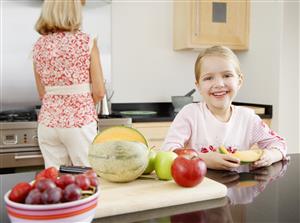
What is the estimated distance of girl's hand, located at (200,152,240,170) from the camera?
1232 mm

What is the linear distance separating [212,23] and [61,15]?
1.48 m

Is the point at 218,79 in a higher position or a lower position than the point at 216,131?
higher

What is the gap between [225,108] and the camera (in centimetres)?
158

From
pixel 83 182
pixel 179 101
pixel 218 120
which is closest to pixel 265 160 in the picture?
pixel 218 120

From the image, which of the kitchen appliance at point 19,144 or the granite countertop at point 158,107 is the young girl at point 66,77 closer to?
the kitchen appliance at point 19,144

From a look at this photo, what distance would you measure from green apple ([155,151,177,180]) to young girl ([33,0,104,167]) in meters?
1.09

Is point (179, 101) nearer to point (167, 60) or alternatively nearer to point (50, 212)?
point (167, 60)

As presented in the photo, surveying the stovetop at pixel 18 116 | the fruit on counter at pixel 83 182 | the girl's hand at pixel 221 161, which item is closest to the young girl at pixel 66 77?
the stovetop at pixel 18 116

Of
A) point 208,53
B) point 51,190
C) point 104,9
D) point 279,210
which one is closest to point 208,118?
point 208,53

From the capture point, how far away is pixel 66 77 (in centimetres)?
205

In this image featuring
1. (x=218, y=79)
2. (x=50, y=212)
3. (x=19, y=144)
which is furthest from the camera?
(x=19, y=144)

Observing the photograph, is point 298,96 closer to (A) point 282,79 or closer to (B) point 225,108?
(A) point 282,79

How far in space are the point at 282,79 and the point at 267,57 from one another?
250 millimetres

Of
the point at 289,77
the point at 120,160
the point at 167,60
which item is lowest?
the point at 120,160
